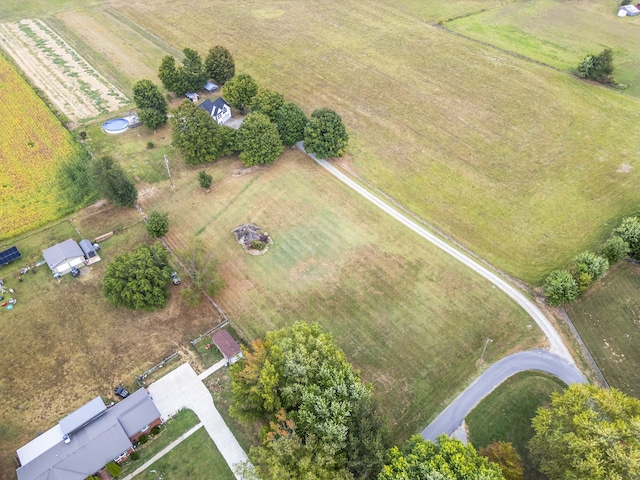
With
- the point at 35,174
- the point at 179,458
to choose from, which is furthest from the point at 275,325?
the point at 35,174

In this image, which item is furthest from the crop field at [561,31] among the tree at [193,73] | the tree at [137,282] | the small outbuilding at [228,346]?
the tree at [137,282]

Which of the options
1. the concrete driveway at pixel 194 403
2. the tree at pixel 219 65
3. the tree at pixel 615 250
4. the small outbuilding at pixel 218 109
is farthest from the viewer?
the tree at pixel 219 65

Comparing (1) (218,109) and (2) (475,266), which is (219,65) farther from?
(2) (475,266)

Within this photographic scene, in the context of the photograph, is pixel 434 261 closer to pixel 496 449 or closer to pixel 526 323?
pixel 526 323

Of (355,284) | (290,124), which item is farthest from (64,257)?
(290,124)

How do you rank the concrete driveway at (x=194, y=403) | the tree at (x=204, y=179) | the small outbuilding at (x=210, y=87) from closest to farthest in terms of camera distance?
the concrete driveway at (x=194, y=403), the tree at (x=204, y=179), the small outbuilding at (x=210, y=87)

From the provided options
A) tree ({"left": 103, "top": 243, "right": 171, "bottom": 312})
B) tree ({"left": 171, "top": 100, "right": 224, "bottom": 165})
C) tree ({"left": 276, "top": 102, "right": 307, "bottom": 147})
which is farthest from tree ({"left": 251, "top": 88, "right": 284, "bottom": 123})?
tree ({"left": 103, "top": 243, "right": 171, "bottom": 312})

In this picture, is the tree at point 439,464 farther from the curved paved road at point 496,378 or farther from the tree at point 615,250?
the tree at point 615,250

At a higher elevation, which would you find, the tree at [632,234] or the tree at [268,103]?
the tree at [268,103]
